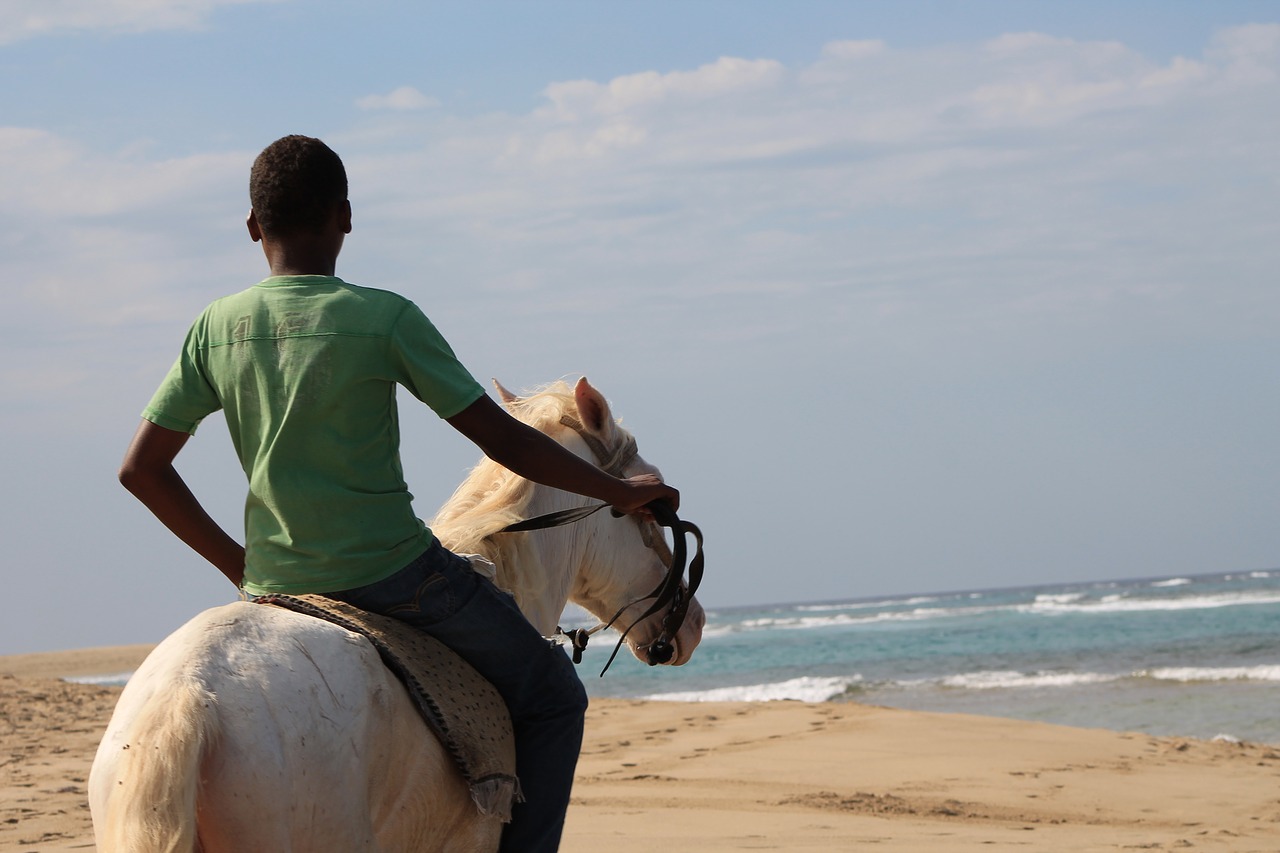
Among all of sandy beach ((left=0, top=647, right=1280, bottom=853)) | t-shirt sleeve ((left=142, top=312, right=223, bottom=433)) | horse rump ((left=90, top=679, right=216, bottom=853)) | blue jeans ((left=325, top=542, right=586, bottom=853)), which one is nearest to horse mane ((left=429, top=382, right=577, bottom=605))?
blue jeans ((left=325, top=542, right=586, bottom=853))

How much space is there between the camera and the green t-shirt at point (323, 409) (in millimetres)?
2240

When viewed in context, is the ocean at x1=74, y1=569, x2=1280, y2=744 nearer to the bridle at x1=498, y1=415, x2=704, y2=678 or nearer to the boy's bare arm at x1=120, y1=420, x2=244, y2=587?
the bridle at x1=498, y1=415, x2=704, y2=678

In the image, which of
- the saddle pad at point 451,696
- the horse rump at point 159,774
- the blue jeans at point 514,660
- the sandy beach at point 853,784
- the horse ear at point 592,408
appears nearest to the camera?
the horse rump at point 159,774

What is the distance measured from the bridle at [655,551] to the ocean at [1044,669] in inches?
394

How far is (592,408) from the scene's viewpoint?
297 cm

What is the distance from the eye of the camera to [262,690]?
1.93 metres

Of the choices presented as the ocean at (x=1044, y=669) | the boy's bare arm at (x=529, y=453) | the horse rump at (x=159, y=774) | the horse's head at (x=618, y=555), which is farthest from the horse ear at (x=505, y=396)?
the ocean at (x=1044, y=669)

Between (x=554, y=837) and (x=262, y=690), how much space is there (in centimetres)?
87

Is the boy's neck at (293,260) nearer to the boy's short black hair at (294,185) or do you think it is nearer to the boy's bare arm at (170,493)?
the boy's short black hair at (294,185)

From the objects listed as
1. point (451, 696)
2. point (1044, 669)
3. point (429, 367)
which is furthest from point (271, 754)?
point (1044, 669)

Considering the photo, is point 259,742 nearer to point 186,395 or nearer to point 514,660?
point 514,660

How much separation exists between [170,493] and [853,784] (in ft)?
22.2

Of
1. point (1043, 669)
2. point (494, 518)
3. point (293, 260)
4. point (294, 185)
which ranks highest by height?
point (294, 185)

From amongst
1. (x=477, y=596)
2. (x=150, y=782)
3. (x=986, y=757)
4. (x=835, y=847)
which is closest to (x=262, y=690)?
(x=150, y=782)
